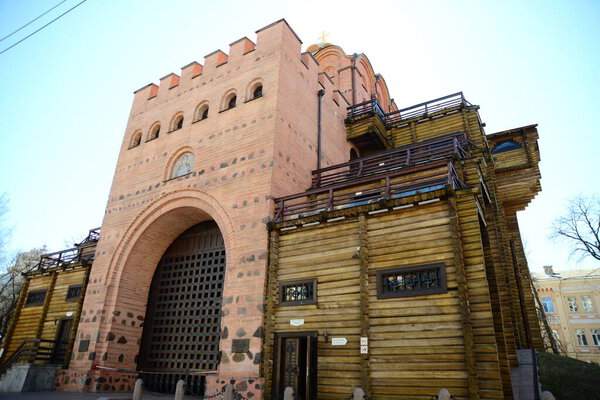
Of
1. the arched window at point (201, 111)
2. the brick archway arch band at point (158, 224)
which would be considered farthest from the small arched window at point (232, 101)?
the brick archway arch band at point (158, 224)

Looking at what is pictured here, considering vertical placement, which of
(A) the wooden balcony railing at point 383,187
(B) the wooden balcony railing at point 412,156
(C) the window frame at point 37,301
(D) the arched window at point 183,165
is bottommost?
(C) the window frame at point 37,301

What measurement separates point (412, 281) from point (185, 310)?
7621 mm

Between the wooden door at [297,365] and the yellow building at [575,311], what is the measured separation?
26.6 m

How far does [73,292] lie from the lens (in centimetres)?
1469

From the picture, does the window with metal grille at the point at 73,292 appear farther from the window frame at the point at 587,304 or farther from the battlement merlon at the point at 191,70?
the window frame at the point at 587,304

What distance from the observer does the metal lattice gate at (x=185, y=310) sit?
11.6 metres

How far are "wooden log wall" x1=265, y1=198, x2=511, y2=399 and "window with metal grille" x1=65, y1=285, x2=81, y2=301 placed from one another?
8921 millimetres

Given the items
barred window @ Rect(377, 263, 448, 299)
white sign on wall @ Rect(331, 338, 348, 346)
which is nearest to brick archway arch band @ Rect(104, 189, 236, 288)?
white sign on wall @ Rect(331, 338, 348, 346)

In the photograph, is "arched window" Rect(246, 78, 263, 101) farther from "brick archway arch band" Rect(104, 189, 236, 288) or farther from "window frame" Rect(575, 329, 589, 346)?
"window frame" Rect(575, 329, 589, 346)

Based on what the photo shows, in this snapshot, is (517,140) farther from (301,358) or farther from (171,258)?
(171,258)

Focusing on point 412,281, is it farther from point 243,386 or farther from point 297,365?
point 243,386

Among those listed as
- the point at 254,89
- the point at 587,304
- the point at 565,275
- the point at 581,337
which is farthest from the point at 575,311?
the point at 254,89

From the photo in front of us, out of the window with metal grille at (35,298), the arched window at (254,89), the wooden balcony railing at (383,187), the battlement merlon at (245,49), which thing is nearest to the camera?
the wooden balcony railing at (383,187)

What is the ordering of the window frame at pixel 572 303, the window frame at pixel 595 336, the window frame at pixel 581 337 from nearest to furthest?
the window frame at pixel 595 336 < the window frame at pixel 581 337 < the window frame at pixel 572 303
